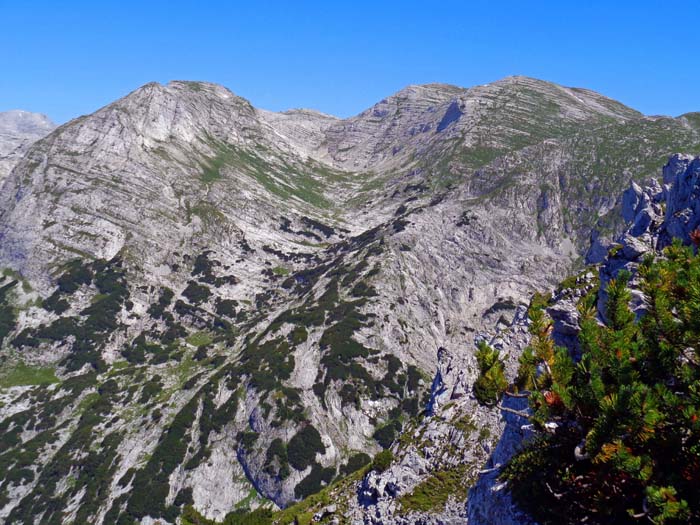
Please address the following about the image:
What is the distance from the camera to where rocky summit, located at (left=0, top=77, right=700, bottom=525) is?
4310 cm

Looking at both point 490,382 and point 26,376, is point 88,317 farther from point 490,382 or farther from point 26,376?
point 490,382

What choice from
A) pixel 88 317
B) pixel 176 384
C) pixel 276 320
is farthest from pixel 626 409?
pixel 88 317

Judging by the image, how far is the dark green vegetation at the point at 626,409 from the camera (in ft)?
30.9

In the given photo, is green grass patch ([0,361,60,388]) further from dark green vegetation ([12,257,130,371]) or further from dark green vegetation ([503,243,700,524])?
dark green vegetation ([503,243,700,524])

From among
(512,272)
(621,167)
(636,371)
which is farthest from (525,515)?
(621,167)

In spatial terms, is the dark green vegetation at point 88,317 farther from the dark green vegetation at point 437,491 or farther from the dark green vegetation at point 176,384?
the dark green vegetation at point 437,491

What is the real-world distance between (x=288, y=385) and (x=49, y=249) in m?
98.2

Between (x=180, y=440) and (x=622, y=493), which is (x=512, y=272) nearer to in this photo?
(x=180, y=440)

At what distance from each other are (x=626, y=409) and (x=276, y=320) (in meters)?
115

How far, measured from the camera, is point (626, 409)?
962 cm

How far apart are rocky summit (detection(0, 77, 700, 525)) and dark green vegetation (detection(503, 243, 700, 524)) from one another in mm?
7366

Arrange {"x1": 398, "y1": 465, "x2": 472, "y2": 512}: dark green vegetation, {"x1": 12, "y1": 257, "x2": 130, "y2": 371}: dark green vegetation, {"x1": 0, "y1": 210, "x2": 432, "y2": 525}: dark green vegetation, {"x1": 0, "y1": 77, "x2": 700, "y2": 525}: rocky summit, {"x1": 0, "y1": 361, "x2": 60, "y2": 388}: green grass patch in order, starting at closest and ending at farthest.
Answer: {"x1": 398, "y1": 465, "x2": 472, "y2": 512}: dark green vegetation
{"x1": 0, "y1": 77, "x2": 700, "y2": 525}: rocky summit
{"x1": 0, "y1": 210, "x2": 432, "y2": 525}: dark green vegetation
{"x1": 0, "y1": 361, "x2": 60, "y2": 388}: green grass patch
{"x1": 12, "y1": 257, "x2": 130, "y2": 371}: dark green vegetation

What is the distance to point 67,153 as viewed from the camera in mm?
179500

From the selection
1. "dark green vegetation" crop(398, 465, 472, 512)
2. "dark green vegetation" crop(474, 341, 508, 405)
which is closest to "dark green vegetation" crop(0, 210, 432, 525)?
"dark green vegetation" crop(398, 465, 472, 512)
